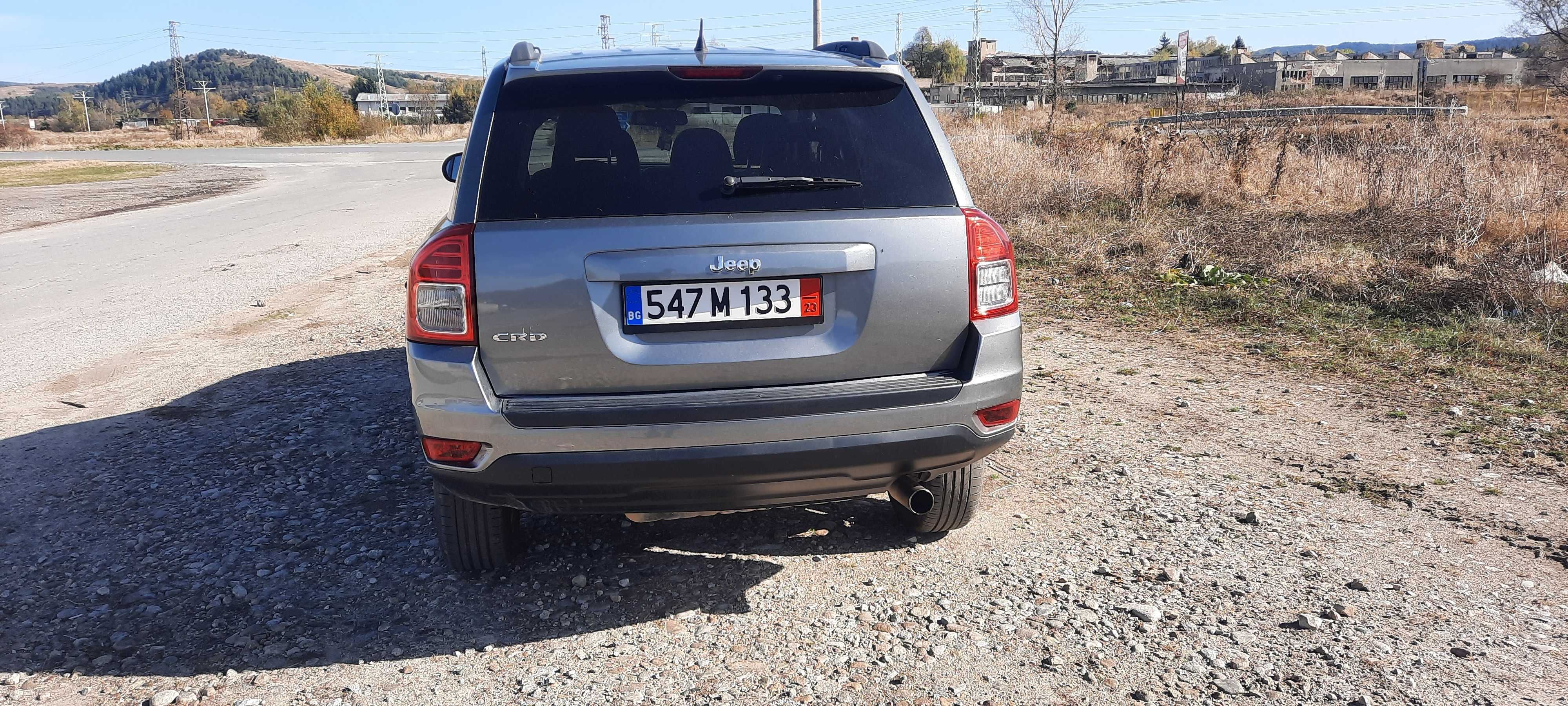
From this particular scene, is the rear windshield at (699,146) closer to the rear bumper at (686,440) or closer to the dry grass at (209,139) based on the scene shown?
the rear bumper at (686,440)

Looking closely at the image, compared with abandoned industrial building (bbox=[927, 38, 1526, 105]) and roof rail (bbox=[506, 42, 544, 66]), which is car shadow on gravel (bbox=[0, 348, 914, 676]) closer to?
roof rail (bbox=[506, 42, 544, 66])

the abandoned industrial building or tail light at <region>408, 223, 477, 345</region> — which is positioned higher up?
the abandoned industrial building

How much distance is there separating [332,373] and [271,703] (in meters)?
3.84

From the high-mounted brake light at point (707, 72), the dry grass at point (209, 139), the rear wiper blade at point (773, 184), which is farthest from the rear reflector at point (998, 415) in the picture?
the dry grass at point (209, 139)

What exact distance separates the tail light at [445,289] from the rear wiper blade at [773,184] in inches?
28.8

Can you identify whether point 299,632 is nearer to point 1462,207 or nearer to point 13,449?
point 13,449

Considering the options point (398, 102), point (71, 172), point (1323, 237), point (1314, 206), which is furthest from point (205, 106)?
point (1323, 237)

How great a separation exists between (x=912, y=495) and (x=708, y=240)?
1089 millimetres

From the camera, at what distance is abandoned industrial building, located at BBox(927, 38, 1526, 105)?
4894 cm

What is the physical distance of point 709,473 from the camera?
108 inches

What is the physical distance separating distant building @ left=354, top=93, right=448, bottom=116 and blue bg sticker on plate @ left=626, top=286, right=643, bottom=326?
106676 mm

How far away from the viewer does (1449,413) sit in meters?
5.01

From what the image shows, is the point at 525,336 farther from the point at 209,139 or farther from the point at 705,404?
the point at 209,139

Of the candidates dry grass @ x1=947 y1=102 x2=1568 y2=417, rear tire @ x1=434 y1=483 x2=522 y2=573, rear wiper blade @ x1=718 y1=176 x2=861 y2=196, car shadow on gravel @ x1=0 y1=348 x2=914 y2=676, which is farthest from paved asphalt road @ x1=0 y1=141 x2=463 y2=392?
dry grass @ x1=947 y1=102 x2=1568 y2=417
